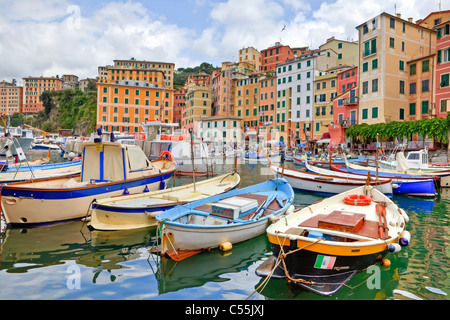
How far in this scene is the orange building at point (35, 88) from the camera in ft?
450

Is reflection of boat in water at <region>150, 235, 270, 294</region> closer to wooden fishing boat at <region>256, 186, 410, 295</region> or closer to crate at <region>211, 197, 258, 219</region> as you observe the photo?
wooden fishing boat at <region>256, 186, 410, 295</region>

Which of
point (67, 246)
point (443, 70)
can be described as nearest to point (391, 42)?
point (443, 70)

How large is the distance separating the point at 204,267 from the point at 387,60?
38646mm

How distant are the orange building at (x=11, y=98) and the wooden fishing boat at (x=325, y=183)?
161 metres

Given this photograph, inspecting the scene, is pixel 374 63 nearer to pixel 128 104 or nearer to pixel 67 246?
pixel 67 246

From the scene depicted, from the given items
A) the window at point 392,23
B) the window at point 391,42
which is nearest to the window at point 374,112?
the window at point 391,42

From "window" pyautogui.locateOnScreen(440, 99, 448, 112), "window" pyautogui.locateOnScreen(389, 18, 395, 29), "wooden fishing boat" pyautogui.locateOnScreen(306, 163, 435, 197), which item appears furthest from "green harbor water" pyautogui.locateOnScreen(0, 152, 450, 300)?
"window" pyautogui.locateOnScreen(389, 18, 395, 29)

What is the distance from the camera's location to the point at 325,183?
1814 cm

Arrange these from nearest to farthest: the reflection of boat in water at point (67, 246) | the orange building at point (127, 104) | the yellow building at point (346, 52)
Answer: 1. the reflection of boat in water at point (67, 246)
2. the yellow building at point (346, 52)
3. the orange building at point (127, 104)

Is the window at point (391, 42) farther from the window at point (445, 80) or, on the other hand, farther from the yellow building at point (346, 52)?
the yellow building at point (346, 52)

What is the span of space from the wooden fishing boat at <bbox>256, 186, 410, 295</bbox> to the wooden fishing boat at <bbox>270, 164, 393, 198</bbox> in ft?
29.1

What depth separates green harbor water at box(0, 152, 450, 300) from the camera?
21.2 ft

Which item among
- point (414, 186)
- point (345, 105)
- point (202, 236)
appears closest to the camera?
point (202, 236)
